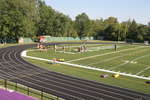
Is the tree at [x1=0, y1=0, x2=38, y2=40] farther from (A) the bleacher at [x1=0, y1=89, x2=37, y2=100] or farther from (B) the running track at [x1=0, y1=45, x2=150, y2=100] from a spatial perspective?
(A) the bleacher at [x1=0, y1=89, x2=37, y2=100]

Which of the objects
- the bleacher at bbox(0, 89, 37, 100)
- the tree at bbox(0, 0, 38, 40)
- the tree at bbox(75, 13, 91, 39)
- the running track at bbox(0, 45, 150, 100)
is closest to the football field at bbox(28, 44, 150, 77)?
the running track at bbox(0, 45, 150, 100)

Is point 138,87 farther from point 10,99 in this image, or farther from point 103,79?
point 10,99

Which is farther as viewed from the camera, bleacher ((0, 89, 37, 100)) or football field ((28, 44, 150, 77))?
football field ((28, 44, 150, 77))

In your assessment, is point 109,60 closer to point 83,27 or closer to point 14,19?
point 14,19

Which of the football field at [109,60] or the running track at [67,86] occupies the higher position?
the football field at [109,60]

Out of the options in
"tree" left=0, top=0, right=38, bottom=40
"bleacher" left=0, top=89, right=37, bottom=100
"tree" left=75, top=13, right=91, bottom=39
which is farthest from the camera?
"tree" left=75, top=13, right=91, bottom=39

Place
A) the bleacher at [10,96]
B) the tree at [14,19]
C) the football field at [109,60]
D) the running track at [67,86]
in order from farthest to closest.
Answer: the tree at [14,19] < the football field at [109,60] < the running track at [67,86] < the bleacher at [10,96]

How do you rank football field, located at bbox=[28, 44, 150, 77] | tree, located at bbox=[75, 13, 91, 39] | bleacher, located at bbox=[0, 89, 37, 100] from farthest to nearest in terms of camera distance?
tree, located at bbox=[75, 13, 91, 39] → football field, located at bbox=[28, 44, 150, 77] → bleacher, located at bbox=[0, 89, 37, 100]

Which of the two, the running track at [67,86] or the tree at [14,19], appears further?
the tree at [14,19]

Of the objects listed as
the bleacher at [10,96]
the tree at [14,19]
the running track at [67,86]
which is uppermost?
the tree at [14,19]

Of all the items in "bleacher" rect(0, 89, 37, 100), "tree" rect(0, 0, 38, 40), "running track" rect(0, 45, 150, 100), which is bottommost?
"running track" rect(0, 45, 150, 100)

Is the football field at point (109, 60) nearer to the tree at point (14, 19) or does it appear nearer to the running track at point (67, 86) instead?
the running track at point (67, 86)

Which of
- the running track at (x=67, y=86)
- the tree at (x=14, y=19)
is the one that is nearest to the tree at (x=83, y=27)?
the tree at (x=14, y=19)

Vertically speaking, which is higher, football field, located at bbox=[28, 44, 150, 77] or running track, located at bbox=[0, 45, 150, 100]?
football field, located at bbox=[28, 44, 150, 77]
